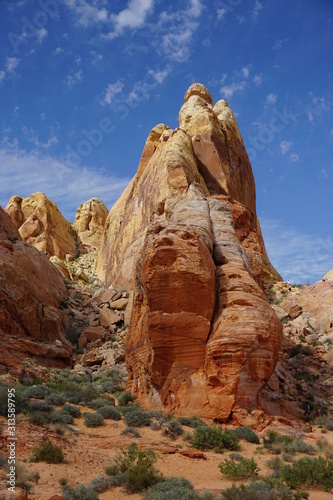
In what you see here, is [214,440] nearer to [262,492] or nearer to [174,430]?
[174,430]

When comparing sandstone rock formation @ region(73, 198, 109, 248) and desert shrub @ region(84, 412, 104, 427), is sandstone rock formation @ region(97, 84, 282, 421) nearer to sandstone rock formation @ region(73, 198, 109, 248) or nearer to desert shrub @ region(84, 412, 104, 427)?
desert shrub @ region(84, 412, 104, 427)

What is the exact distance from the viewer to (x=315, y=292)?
32.5 metres

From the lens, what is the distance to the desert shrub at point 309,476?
8969 millimetres

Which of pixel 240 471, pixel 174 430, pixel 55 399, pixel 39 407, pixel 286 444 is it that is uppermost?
pixel 55 399

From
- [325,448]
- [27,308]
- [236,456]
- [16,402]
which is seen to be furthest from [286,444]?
[27,308]

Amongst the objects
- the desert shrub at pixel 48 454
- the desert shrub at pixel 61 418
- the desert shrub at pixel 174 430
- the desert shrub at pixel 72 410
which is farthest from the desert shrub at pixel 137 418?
the desert shrub at pixel 48 454

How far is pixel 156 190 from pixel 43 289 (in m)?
12.0

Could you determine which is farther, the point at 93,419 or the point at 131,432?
the point at 93,419

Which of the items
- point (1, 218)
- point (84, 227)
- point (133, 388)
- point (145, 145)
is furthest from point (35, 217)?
point (133, 388)

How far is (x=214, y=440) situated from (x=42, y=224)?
49.4 metres

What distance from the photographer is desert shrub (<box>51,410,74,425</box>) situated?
12305mm

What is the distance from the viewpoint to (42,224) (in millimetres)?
57031

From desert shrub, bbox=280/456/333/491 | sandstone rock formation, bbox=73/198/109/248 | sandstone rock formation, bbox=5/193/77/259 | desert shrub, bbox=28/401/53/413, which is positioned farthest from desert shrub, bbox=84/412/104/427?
sandstone rock formation, bbox=73/198/109/248

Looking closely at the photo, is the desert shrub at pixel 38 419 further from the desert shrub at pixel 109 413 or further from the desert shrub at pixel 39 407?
the desert shrub at pixel 109 413
